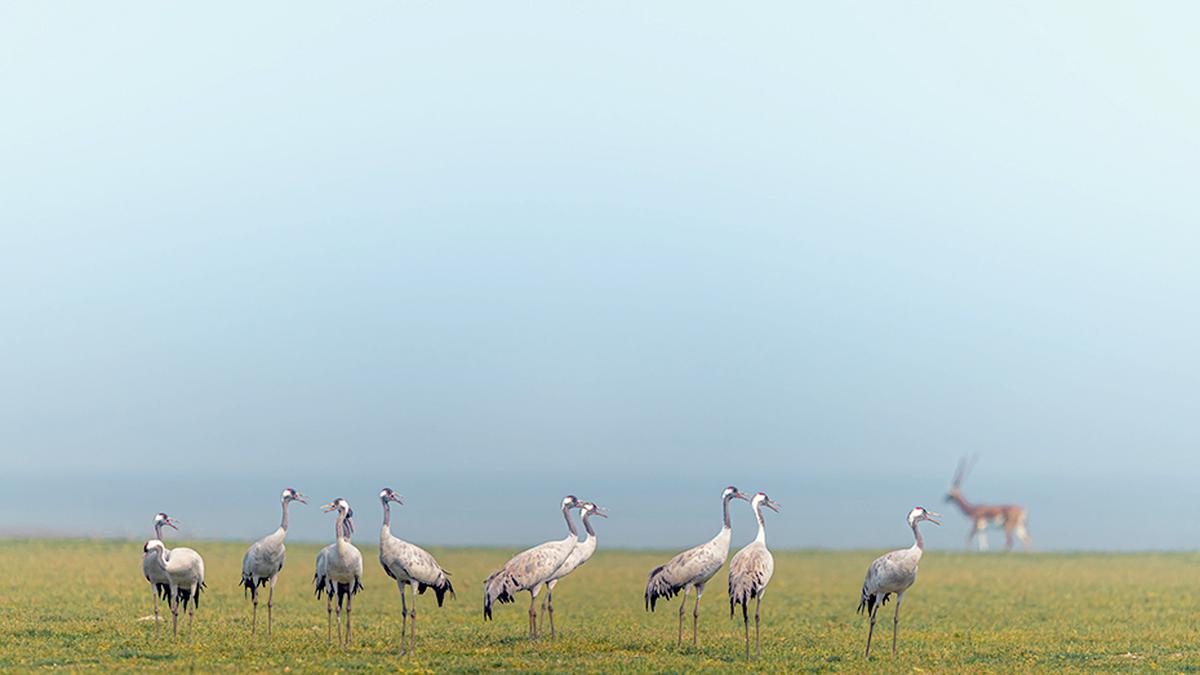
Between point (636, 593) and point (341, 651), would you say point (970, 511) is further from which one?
Result: point (341, 651)

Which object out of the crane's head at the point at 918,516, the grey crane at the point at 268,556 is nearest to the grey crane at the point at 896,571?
the crane's head at the point at 918,516

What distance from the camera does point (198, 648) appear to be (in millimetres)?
23406

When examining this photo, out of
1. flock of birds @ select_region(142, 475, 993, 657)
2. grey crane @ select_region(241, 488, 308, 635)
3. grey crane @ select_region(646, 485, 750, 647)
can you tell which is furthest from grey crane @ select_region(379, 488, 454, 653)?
grey crane @ select_region(646, 485, 750, 647)

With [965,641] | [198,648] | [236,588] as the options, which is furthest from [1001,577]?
[198,648]

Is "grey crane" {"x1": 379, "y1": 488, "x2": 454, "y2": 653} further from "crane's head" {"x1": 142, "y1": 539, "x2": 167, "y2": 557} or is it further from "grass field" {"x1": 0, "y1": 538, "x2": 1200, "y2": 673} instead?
"crane's head" {"x1": 142, "y1": 539, "x2": 167, "y2": 557}

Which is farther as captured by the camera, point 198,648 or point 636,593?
point 636,593

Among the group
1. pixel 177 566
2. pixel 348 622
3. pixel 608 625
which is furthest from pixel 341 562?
pixel 608 625

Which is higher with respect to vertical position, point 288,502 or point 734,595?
point 288,502

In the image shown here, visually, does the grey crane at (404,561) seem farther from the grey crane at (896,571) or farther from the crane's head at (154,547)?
the grey crane at (896,571)

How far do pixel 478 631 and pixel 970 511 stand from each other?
5519 centimetres

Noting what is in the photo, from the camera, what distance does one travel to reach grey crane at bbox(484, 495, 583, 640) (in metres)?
24.4

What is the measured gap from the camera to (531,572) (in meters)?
24.7

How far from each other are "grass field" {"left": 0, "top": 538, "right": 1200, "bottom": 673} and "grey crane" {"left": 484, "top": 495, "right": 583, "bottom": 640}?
0.92m

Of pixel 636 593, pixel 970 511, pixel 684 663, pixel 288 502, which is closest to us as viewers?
pixel 684 663
